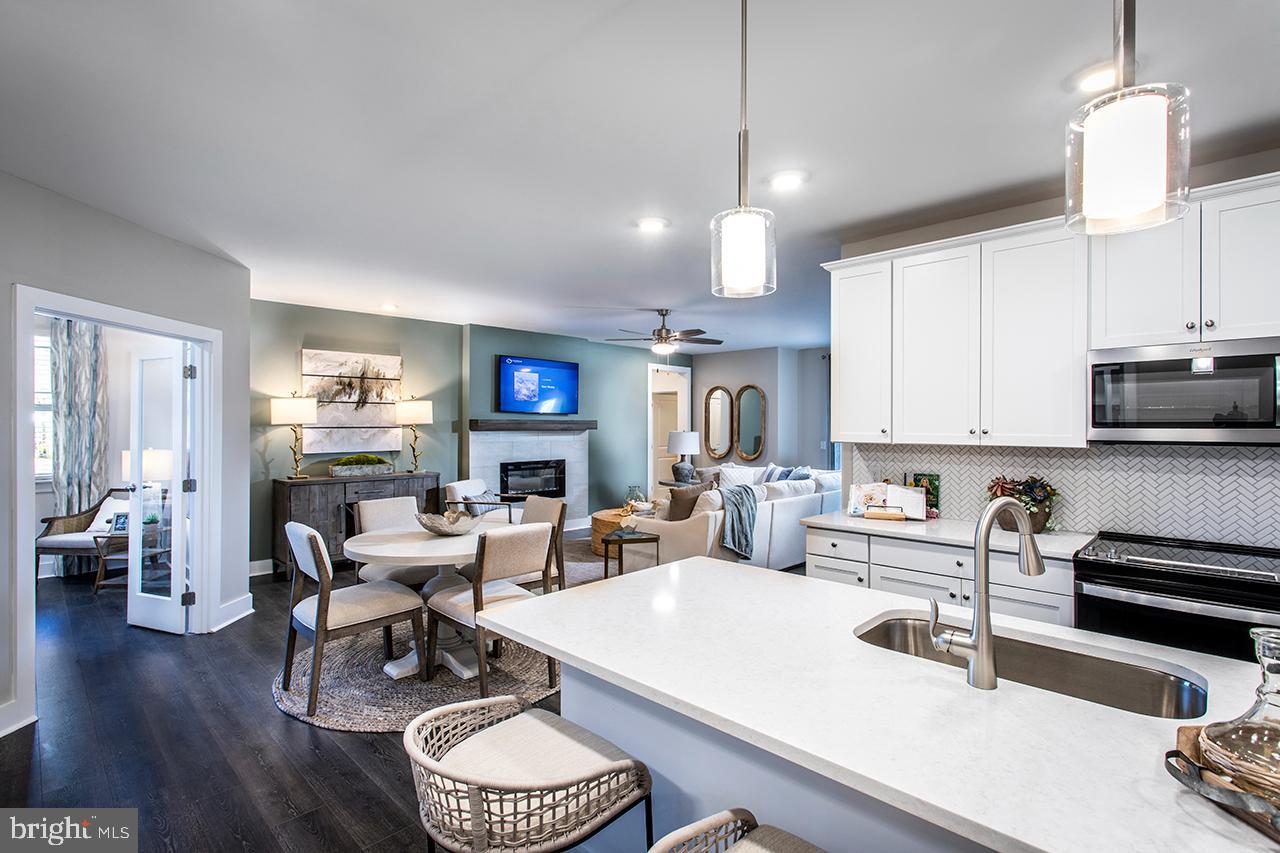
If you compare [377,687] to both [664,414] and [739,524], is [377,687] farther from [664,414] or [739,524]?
[664,414]

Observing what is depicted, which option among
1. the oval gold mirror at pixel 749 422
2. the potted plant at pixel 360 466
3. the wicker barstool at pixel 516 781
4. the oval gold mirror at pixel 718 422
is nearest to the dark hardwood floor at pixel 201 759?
Result: the wicker barstool at pixel 516 781

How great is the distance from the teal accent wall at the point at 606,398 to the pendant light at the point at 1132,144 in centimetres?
657

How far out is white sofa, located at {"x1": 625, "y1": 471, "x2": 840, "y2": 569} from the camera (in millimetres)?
4805

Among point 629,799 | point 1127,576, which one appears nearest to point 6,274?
point 629,799

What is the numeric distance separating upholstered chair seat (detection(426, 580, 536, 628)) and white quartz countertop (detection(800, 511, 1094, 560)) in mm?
1690

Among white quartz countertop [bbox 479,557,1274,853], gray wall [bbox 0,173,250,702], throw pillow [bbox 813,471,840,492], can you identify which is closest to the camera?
white quartz countertop [bbox 479,557,1274,853]

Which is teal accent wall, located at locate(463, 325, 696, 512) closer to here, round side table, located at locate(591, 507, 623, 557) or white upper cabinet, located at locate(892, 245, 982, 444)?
round side table, located at locate(591, 507, 623, 557)

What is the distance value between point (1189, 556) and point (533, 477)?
620 centimetres

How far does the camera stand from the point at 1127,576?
2.32 metres

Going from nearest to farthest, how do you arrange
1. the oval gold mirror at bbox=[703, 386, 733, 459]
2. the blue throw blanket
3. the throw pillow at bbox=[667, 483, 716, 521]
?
1. the blue throw blanket
2. the throw pillow at bbox=[667, 483, 716, 521]
3. the oval gold mirror at bbox=[703, 386, 733, 459]

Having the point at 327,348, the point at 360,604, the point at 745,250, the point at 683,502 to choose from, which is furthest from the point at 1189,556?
the point at 327,348

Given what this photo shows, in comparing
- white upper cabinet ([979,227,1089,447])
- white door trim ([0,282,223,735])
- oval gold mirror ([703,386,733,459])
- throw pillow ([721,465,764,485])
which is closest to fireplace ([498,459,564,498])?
throw pillow ([721,465,764,485])

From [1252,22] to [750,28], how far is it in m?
1.42

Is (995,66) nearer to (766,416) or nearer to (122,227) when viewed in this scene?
(122,227)
